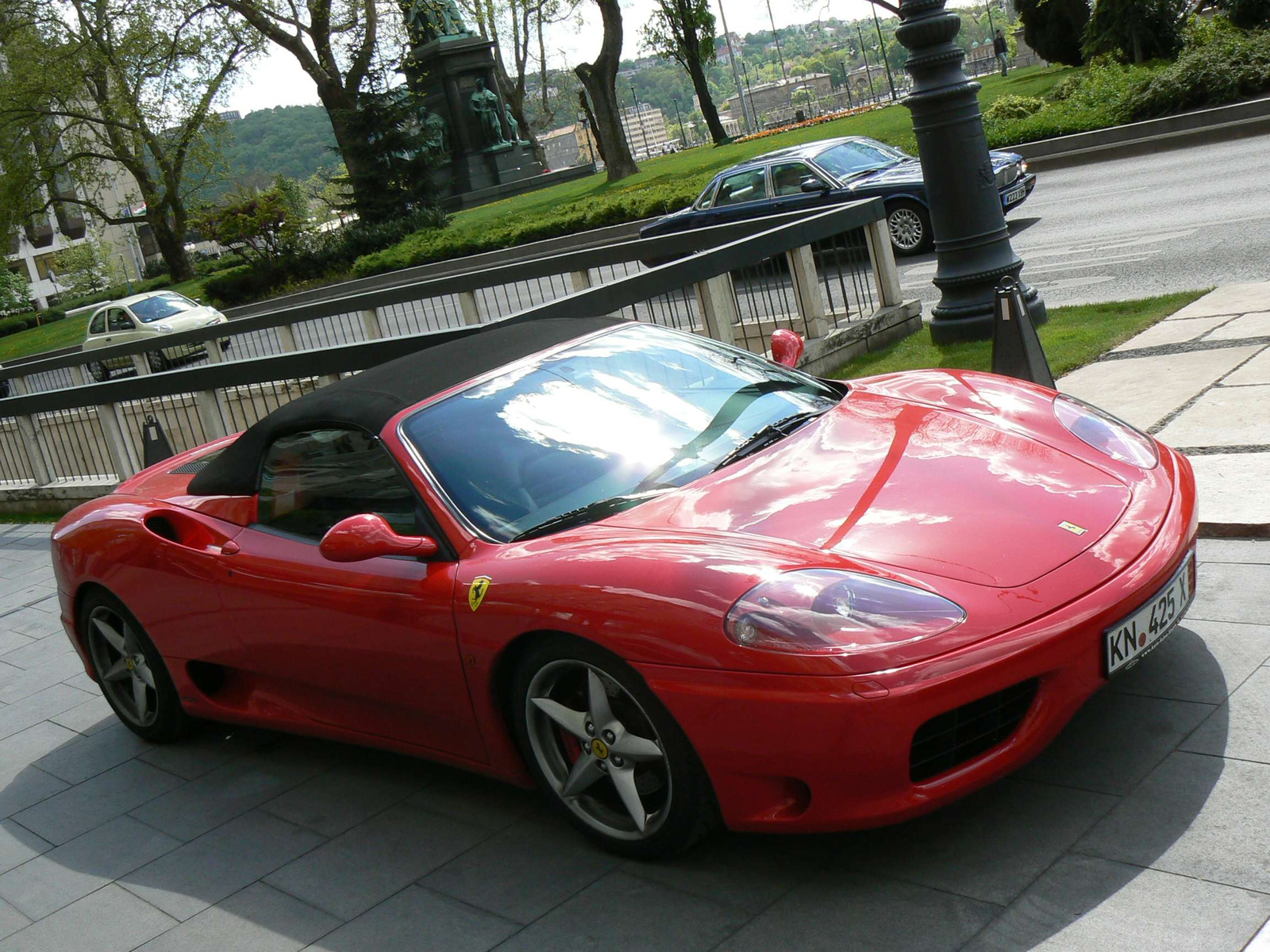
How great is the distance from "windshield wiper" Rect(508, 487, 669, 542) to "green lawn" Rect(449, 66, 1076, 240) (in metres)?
23.3

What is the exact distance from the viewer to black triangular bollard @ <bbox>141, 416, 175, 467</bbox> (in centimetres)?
1059

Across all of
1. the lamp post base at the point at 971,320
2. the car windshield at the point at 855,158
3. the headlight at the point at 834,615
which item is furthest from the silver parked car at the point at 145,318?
the headlight at the point at 834,615

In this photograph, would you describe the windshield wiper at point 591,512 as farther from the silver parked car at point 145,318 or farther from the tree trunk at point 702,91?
the tree trunk at point 702,91

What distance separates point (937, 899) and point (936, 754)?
0.33 m

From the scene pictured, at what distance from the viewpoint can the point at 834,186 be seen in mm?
16109

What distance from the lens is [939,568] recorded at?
124 inches

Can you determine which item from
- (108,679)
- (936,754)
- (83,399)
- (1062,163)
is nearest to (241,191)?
(1062,163)

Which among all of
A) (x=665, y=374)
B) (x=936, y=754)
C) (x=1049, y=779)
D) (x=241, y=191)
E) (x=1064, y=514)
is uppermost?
(x=241, y=191)

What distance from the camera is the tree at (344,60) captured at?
3912 cm

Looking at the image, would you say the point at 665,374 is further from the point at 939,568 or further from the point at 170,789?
the point at 170,789

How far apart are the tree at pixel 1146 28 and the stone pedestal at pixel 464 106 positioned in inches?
1076

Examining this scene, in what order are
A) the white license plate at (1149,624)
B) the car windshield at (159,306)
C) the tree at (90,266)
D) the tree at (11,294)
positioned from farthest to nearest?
the tree at (11,294) < the tree at (90,266) < the car windshield at (159,306) < the white license plate at (1149,624)

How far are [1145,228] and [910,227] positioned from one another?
330 centimetres

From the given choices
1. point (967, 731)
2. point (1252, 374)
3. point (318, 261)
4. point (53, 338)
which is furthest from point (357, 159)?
point (967, 731)
